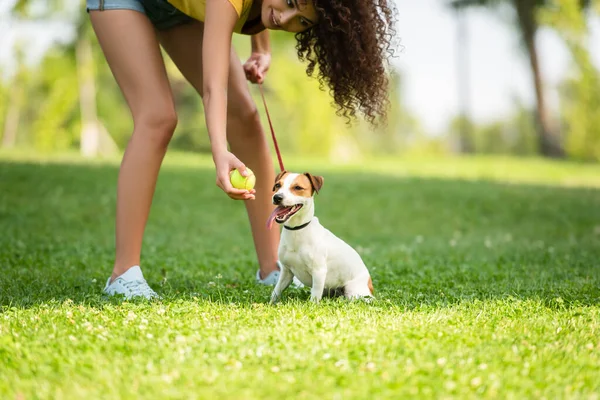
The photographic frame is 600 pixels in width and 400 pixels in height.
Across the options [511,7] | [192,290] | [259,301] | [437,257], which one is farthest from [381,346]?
[511,7]

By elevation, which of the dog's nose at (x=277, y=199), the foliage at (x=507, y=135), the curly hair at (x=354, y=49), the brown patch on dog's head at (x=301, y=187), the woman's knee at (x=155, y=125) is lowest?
the foliage at (x=507, y=135)

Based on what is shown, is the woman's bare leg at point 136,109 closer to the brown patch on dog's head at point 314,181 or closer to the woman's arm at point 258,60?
the woman's arm at point 258,60


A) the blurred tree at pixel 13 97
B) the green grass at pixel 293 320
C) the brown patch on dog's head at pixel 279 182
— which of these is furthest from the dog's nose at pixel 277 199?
the blurred tree at pixel 13 97

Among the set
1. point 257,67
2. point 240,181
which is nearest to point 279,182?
point 240,181

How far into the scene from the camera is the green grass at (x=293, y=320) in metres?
2.41

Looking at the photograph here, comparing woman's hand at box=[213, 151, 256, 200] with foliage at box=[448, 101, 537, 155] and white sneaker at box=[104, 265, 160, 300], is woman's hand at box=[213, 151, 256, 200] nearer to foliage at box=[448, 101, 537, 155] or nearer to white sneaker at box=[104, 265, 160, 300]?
white sneaker at box=[104, 265, 160, 300]

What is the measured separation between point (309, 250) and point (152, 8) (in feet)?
5.40

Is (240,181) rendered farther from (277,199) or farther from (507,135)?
(507,135)

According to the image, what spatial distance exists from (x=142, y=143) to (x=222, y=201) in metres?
6.04

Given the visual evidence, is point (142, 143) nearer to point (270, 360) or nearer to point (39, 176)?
point (270, 360)

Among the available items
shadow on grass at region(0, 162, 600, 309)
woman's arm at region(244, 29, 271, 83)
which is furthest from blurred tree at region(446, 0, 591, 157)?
woman's arm at region(244, 29, 271, 83)

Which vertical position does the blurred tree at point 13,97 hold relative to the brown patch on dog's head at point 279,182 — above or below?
above

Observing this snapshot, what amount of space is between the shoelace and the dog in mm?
675

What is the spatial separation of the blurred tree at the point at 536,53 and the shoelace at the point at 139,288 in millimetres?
19922
